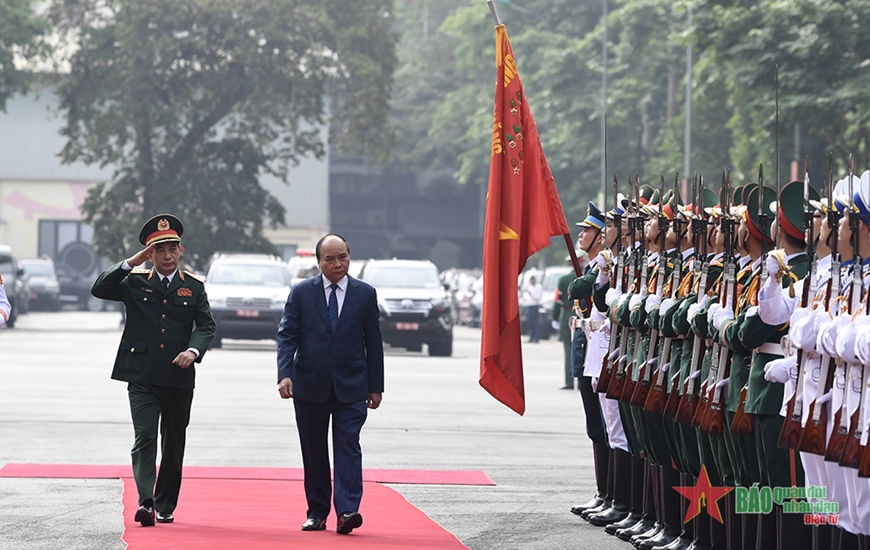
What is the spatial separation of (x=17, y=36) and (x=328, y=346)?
3702cm

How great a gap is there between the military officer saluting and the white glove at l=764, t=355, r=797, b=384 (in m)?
3.95

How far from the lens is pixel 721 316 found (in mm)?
8312

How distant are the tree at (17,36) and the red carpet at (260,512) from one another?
33583 mm

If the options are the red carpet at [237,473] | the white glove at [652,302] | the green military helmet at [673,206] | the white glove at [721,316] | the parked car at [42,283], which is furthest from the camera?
the parked car at [42,283]

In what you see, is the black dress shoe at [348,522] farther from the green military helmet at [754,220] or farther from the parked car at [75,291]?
the parked car at [75,291]

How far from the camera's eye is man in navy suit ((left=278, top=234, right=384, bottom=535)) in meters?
10.1

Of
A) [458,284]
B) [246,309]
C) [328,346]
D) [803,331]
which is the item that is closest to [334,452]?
[328,346]

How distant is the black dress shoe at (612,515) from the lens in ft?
34.4

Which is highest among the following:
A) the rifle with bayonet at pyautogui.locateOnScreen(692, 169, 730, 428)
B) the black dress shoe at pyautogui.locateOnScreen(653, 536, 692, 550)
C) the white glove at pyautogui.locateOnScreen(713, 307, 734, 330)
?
the white glove at pyautogui.locateOnScreen(713, 307, 734, 330)

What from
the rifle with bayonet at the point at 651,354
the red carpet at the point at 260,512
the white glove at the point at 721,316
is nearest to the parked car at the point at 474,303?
the red carpet at the point at 260,512

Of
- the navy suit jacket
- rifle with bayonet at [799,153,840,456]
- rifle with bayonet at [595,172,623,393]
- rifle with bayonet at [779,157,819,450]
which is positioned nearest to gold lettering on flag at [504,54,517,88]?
rifle with bayonet at [595,172,623,393]

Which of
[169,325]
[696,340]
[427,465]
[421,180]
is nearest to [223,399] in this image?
[427,465]

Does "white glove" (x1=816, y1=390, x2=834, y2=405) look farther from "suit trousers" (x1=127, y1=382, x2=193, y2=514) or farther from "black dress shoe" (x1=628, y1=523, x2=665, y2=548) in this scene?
"suit trousers" (x1=127, y1=382, x2=193, y2=514)

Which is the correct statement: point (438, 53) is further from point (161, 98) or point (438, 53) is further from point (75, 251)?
point (161, 98)
